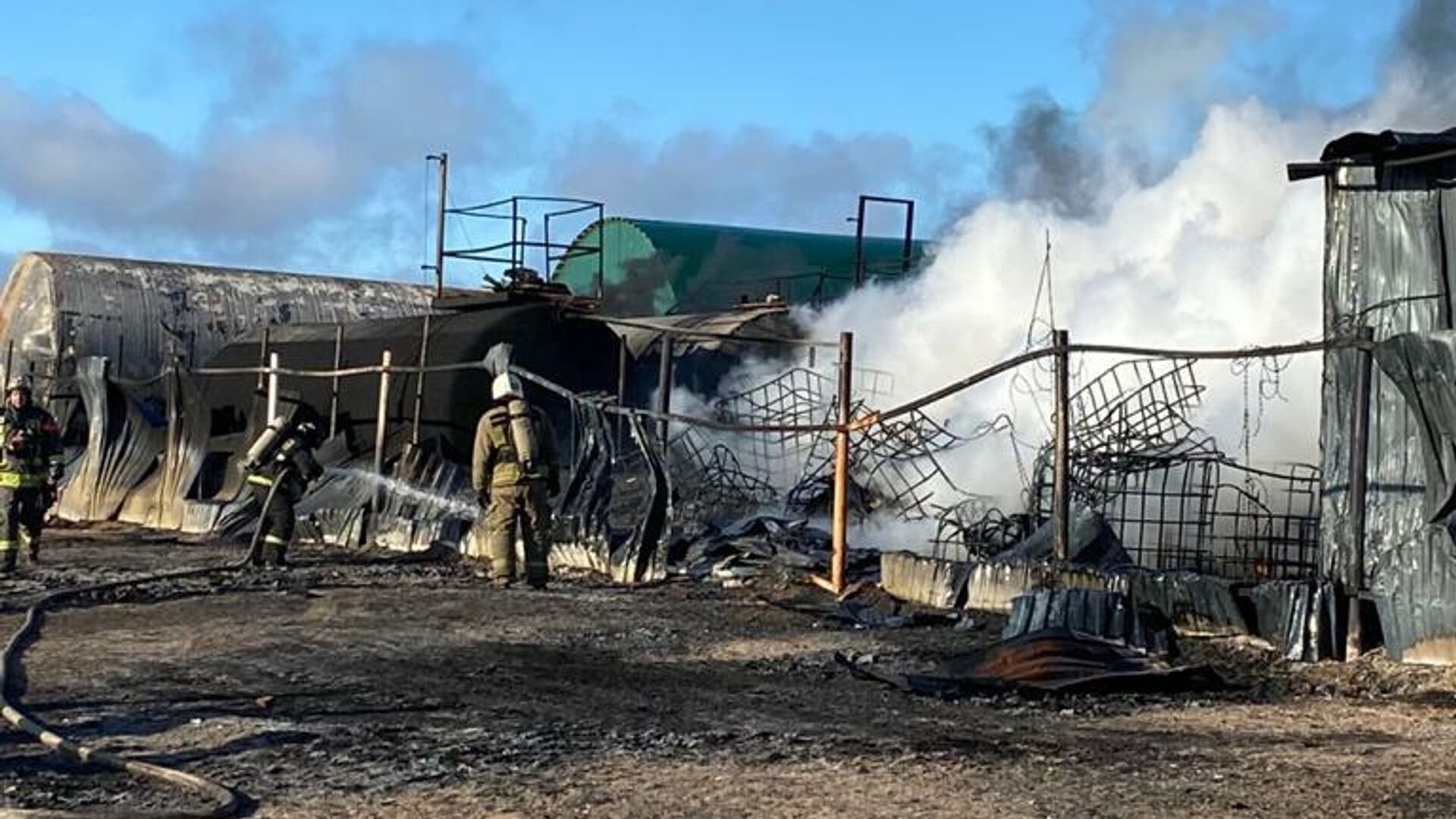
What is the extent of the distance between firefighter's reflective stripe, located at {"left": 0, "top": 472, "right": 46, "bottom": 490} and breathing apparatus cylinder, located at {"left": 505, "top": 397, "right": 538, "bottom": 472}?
434 centimetres

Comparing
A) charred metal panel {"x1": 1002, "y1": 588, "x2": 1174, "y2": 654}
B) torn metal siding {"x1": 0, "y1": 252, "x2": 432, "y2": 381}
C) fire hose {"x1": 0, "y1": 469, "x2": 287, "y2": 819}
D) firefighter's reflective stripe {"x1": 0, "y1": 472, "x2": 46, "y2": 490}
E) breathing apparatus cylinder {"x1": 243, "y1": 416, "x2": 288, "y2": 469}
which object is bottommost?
fire hose {"x1": 0, "y1": 469, "x2": 287, "y2": 819}

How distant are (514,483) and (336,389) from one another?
7.38 meters

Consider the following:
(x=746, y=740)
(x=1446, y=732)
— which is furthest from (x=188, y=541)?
(x=1446, y=732)

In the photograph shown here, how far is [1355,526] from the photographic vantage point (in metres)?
9.51

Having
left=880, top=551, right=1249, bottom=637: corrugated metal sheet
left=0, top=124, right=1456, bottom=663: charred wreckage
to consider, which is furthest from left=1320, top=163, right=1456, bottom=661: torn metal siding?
left=880, top=551, right=1249, bottom=637: corrugated metal sheet

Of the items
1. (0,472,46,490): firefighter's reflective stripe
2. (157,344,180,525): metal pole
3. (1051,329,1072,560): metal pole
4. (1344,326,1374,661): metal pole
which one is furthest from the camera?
(157,344,180,525): metal pole

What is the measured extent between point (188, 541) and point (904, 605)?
9.71m

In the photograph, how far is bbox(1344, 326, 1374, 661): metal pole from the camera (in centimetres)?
938

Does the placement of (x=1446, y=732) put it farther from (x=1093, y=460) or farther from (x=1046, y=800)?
(x=1093, y=460)

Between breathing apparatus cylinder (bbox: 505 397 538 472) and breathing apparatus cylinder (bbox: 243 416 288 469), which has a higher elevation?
breathing apparatus cylinder (bbox: 505 397 538 472)

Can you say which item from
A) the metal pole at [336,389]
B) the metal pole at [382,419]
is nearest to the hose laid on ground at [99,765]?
the metal pole at [382,419]

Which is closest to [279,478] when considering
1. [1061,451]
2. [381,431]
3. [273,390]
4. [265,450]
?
[265,450]

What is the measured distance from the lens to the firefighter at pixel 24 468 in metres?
14.9

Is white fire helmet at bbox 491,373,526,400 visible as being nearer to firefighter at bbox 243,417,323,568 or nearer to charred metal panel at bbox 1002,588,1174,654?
firefighter at bbox 243,417,323,568
